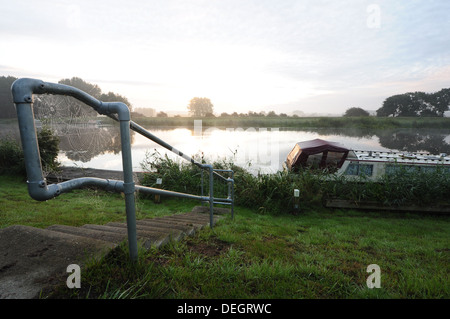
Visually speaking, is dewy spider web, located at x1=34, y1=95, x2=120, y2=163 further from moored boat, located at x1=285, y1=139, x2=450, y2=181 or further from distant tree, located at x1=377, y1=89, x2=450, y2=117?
distant tree, located at x1=377, y1=89, x2=450, y2=117

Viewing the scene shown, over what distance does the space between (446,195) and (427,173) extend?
2.85 ft

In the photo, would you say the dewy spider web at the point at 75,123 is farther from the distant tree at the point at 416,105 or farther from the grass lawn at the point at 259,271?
the distant tree at the point at 416,105

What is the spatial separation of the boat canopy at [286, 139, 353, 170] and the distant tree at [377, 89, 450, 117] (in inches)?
1987

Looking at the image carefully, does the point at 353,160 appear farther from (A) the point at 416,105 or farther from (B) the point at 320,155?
(A) the point at 416,105

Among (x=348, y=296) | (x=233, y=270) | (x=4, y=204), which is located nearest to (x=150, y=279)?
(x=233, y=270)

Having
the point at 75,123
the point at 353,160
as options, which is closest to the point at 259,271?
the point at 75,123

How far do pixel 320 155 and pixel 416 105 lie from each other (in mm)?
53417

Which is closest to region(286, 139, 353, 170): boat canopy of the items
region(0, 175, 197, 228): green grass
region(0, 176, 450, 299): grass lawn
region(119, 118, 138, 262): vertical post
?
region(0, 175, 197, 228): green grass

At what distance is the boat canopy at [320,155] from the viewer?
10.6 metres

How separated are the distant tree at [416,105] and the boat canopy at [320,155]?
166 feet

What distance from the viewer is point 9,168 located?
400 inches

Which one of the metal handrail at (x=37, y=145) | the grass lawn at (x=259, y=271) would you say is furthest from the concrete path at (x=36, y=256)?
the metal handrail at (x=37, y=145)
